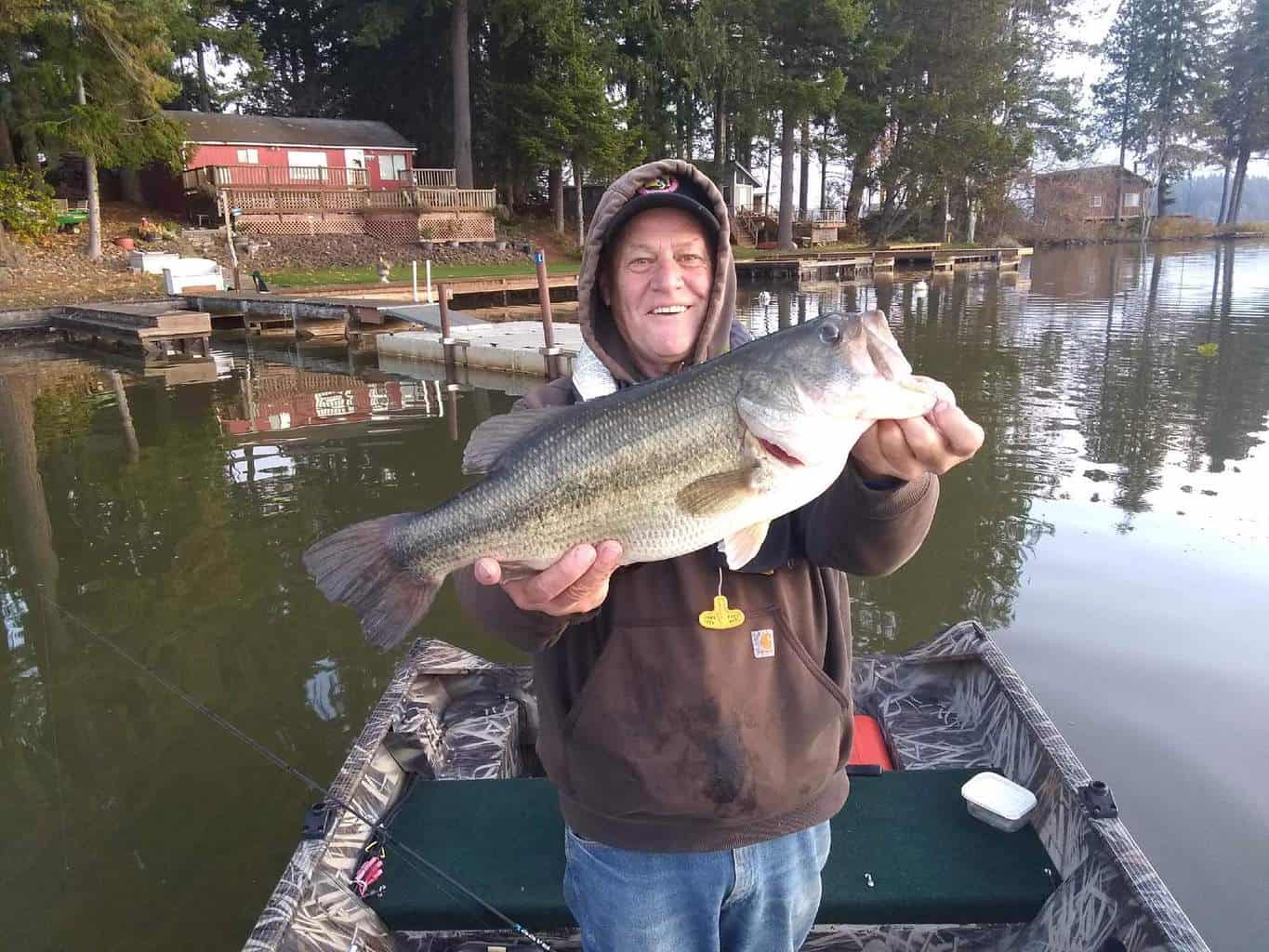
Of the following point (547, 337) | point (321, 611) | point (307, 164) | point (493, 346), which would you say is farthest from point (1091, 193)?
point (321, 611)

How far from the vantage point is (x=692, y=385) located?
2496mm

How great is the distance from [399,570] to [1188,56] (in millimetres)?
99892

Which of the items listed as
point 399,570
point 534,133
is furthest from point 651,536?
point 534,133

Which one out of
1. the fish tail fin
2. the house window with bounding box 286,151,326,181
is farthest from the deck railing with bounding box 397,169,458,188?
the fish tail fin

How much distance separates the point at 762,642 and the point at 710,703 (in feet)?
0.72

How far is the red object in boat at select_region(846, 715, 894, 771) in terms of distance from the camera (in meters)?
4.77

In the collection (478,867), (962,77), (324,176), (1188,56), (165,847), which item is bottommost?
(165,847)

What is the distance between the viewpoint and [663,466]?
99.0 inches

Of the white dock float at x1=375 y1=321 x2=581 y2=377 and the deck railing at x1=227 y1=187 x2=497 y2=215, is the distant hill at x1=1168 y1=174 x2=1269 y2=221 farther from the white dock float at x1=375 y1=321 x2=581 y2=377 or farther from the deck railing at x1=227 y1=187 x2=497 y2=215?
the white dock float at x1=375 y1=321 x2=581 y2=377

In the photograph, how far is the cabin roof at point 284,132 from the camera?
42.0 metres

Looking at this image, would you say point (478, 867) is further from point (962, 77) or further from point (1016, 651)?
point (962, 77)

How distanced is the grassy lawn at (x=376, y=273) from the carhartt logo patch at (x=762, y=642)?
31.3 m

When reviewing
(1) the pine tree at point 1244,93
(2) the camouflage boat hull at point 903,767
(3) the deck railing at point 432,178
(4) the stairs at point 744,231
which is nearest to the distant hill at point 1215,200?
(1) the pine tree at point 1244,93

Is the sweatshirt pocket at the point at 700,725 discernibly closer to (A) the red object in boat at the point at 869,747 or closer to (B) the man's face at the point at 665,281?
(B) the man's face at the point at 665,281
